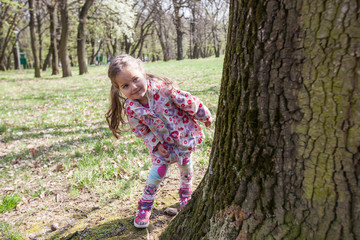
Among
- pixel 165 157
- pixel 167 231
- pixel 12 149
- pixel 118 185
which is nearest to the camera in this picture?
pixel 167 231

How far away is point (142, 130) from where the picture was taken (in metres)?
2.31

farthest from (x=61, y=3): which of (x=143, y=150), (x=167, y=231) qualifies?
(x=167, y=231)

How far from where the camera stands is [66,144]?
4.84 metres

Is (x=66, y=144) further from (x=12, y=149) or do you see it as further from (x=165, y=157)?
(x=165, y=157)

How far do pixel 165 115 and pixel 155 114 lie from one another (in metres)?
0.08

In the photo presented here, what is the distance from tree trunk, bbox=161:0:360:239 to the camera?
3.69 ft

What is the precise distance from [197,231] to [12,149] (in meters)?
4.21

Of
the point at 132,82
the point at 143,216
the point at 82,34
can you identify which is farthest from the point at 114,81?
the point at 82,34

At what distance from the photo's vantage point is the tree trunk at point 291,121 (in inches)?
44.3

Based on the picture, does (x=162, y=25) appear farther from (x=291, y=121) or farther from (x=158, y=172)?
(x=291, y=121)

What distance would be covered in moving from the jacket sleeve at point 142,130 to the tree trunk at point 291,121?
2.71 ft

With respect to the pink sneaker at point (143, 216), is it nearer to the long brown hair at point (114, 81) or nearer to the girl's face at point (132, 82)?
the long brown hair at point (114, 81)

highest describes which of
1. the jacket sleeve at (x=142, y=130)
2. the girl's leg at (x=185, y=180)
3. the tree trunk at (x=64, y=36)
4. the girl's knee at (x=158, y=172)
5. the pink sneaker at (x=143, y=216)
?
the tree trunk at (x=64, y=36)

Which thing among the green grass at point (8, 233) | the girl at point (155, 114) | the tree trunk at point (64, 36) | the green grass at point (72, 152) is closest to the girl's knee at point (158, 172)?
the girl at point (155, 114)
